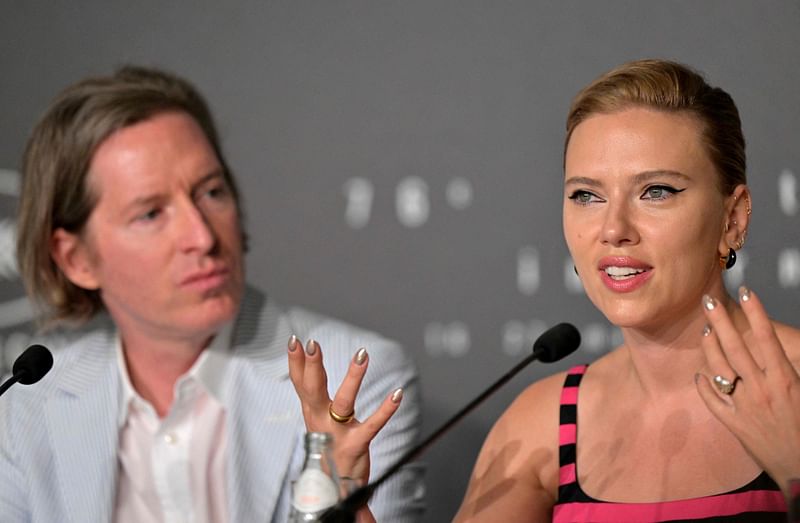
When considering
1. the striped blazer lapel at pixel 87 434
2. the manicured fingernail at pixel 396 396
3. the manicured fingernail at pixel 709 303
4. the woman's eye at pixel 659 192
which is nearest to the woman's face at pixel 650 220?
the woman's eye at pixel 659 192

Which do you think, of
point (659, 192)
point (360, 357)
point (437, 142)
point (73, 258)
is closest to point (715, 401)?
point (659, 192)

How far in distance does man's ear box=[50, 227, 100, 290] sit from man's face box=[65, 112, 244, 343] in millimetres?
68

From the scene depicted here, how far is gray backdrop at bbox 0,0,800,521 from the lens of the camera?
2285 mm

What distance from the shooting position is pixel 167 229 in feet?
6.96

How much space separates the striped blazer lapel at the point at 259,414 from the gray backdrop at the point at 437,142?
15.1 inches

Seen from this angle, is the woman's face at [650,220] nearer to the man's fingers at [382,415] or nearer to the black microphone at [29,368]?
the man's fingers at [382,415]

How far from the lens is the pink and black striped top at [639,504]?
1.48 meters

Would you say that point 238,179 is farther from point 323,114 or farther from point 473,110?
point 473,110

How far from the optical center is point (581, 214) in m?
1.62

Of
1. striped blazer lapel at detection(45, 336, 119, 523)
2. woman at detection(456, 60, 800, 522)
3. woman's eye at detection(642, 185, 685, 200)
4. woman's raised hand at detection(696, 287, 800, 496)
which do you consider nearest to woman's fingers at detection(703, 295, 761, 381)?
woman's raised hand at detection(696, 287, 800, 496)

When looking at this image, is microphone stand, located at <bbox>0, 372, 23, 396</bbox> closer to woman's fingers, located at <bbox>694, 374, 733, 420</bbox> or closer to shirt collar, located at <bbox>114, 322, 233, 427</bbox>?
shirt collar, located at <bbox>114, 322, 233, 427</bbox>

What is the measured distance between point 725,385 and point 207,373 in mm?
1098

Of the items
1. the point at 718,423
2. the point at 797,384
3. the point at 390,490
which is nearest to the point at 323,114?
the point at 390,490

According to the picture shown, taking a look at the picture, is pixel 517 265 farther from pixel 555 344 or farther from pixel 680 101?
pixel 555 344
